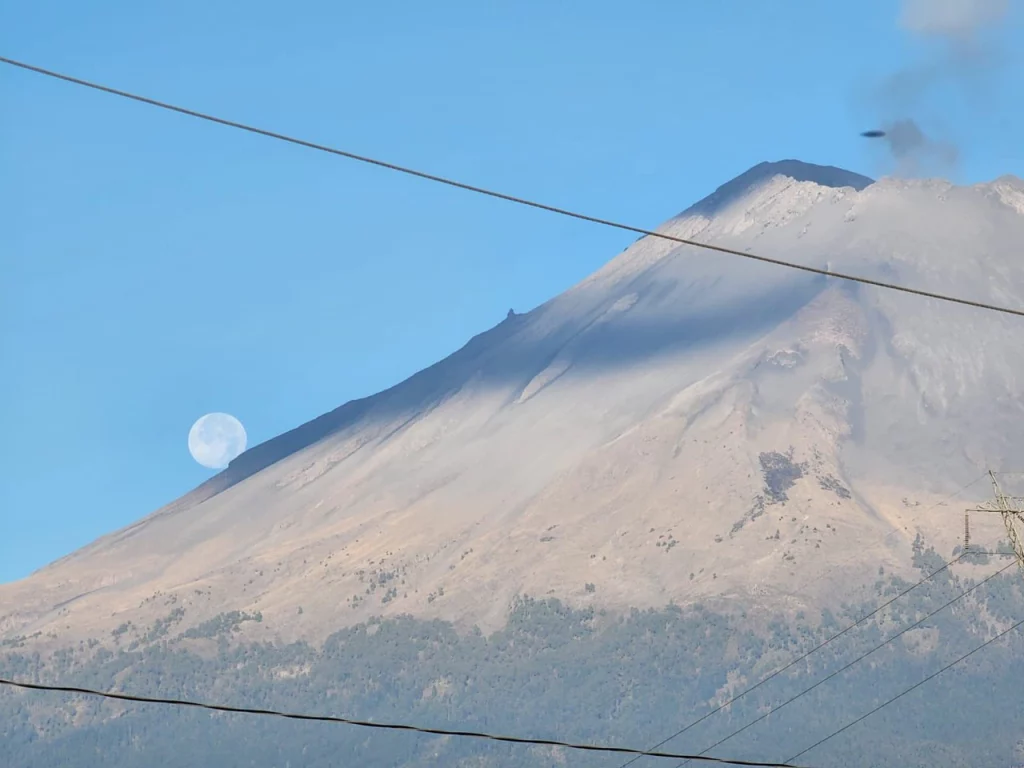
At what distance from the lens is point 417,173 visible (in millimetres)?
15156

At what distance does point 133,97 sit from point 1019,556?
28.0m

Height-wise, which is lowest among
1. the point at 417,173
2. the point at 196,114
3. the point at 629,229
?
the point at 629,229

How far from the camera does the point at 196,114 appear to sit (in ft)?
48.7

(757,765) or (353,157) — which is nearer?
(353,157)

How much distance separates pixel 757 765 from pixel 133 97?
9.67 metres

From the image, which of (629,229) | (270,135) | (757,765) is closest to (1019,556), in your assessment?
(757,765)

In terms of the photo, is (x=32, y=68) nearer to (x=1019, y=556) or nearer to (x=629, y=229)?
(x=629, y=229)

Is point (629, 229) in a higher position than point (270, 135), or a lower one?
lower

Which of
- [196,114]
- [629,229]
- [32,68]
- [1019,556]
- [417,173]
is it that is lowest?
[1019,556]

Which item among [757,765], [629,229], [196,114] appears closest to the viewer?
[196,114]

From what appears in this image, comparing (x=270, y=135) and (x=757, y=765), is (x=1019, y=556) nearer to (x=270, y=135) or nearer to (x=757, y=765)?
(x=757, y=765)

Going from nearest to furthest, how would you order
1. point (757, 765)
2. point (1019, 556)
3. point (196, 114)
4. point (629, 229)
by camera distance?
point (196, 114) → point (629, 229) → point (757, 765) → point (1019, 556)

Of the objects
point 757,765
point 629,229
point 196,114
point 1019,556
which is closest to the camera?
point 196,114

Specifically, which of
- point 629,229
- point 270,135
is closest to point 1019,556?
point 629,229
